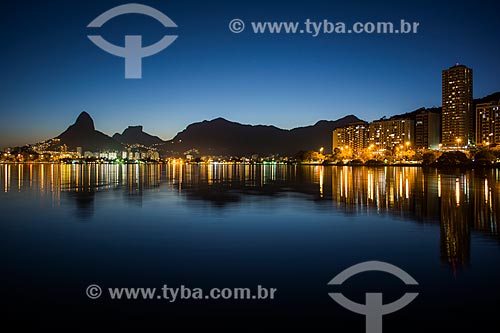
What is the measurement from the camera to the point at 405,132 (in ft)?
648

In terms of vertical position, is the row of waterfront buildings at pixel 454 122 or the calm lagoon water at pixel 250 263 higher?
the row of waterfront buildings at pixel 454 122

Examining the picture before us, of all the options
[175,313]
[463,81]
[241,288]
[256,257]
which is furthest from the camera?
[463,81]

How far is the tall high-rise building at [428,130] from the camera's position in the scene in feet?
638

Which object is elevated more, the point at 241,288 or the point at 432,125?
the point at 432,125

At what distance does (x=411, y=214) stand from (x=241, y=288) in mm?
12206

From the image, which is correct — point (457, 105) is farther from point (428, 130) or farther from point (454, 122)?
point (428, 130)

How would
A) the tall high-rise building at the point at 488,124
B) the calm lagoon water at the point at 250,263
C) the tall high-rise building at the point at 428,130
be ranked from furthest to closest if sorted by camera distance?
the tall high-rise building at the point at 428,130 < the tall high-rise building at the point at 488,124 < the calm lagoon water at the point at 250,263

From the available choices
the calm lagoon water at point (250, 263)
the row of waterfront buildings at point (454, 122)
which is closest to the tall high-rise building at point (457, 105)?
the row of waterfront buildings at point (454, 122)

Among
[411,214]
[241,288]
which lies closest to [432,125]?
[411,214]

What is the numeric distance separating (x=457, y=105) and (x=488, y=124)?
956 inches

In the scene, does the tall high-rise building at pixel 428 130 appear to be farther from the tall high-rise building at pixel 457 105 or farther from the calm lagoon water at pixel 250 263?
the calm lagoon water at pixel 250 263

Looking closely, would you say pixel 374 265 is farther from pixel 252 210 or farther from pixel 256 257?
pixel 252 210

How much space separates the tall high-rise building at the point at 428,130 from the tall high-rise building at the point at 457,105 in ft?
23.8

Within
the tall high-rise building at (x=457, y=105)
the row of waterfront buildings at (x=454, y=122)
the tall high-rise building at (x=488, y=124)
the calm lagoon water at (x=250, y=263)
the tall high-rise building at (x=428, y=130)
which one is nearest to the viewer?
the calm lagoon water at (x=250, y=263)
